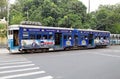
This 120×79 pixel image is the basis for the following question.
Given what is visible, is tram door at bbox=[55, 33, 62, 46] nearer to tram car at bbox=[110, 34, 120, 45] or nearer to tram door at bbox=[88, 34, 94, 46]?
tram door at bbox=[88, 34, 94, 46]

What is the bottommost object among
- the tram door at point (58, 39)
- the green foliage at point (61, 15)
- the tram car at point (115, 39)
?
the tram car at point (115, 39)

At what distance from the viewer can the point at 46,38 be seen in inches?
1081

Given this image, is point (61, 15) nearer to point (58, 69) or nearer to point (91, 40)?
point (91, 40)

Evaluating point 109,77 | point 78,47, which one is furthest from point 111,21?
point 109,77

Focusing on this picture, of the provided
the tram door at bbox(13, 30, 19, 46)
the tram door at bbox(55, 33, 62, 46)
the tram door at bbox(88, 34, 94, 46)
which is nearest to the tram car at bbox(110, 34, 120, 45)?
the tram door at bbox(88, 34, 94, 46)

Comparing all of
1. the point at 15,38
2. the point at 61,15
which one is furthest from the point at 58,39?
the point at 61,15

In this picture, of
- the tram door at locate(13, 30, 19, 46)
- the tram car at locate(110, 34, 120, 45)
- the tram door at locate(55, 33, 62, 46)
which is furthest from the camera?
the tram car at locate(110, 34, 120, 45)

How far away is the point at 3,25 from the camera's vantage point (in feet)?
127

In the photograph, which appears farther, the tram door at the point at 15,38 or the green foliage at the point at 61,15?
the green foliage at the point at 61,15

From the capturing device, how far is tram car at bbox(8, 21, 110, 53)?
964 inches

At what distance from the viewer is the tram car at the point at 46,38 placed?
80.3 ft

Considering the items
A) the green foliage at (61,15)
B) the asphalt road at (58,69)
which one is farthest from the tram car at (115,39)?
the asphalt road at (58,69)

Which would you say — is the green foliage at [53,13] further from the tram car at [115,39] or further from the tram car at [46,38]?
the tram car at [46,38]

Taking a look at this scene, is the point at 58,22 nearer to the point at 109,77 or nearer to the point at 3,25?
the point at 3,25
